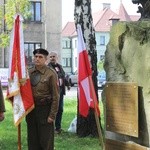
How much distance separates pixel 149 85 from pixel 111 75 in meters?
0.71

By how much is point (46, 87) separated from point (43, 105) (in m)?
0.28

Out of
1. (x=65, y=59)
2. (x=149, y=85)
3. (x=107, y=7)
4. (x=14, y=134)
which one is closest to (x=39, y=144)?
(x=149, y=85)

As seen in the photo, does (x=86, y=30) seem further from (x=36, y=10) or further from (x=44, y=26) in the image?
(x=44, y=26)

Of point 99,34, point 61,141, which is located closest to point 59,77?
point 61,141

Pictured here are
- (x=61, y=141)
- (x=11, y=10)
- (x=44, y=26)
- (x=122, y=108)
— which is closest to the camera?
(x=122, y=108)

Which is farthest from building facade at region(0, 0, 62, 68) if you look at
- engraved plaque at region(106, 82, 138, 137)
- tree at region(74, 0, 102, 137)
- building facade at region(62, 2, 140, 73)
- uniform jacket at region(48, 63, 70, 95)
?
engraved plaque at region(106, 82, 138, 137)

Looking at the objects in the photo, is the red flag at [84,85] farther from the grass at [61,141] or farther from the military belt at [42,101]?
the grass at [61,141]

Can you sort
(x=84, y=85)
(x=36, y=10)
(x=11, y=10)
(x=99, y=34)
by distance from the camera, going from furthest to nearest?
(x=99, y=34) → (x=36, y=10) → (x=11, y=10) → (x=84, y=85)

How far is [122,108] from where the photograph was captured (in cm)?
540

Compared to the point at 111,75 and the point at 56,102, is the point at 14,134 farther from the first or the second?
the point at 111,75

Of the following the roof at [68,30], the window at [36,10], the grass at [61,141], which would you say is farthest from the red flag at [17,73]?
the roof at [68,30]

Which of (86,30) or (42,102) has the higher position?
(86,30)

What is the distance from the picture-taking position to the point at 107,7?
302 ft

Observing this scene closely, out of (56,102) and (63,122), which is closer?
(56,102)
